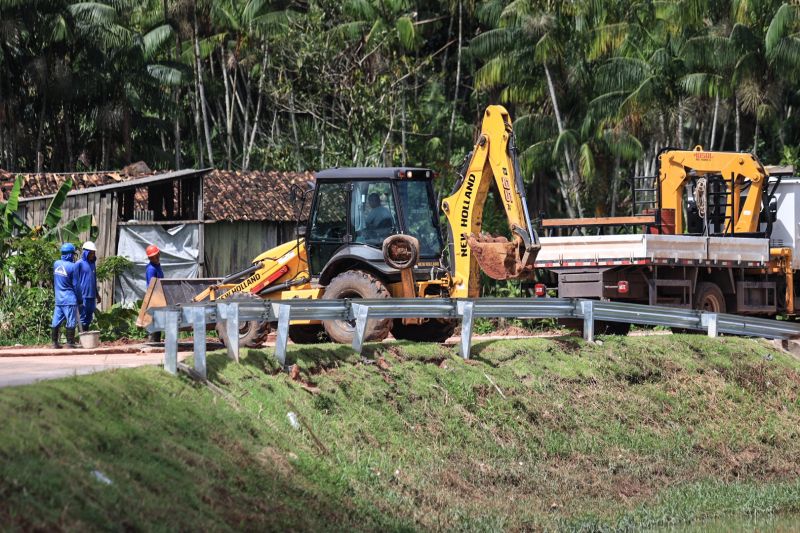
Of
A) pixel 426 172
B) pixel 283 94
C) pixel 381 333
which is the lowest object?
pixel 381 333

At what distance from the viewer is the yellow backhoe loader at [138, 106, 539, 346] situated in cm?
1777

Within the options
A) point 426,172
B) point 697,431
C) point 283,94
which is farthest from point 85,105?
point 697,431

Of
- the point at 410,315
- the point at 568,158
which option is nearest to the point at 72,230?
the point at 410,315

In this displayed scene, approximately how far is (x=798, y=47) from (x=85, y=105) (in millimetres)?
24975

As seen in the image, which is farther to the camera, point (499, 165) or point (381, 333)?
point (499, 165)

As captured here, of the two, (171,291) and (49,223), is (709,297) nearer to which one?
(171,291)

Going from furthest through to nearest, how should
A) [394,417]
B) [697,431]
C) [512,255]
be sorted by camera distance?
[512,255] < [697,431] < [394,417]

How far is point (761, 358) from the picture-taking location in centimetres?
1933

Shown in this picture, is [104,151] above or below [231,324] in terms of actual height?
above

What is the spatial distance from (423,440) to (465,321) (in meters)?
2.61

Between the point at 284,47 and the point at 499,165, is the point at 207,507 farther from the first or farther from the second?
the point at 284,47

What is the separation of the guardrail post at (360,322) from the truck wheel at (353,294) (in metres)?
1.91

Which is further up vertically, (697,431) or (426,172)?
(426,172)

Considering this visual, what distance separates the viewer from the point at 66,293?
20.5 meters
